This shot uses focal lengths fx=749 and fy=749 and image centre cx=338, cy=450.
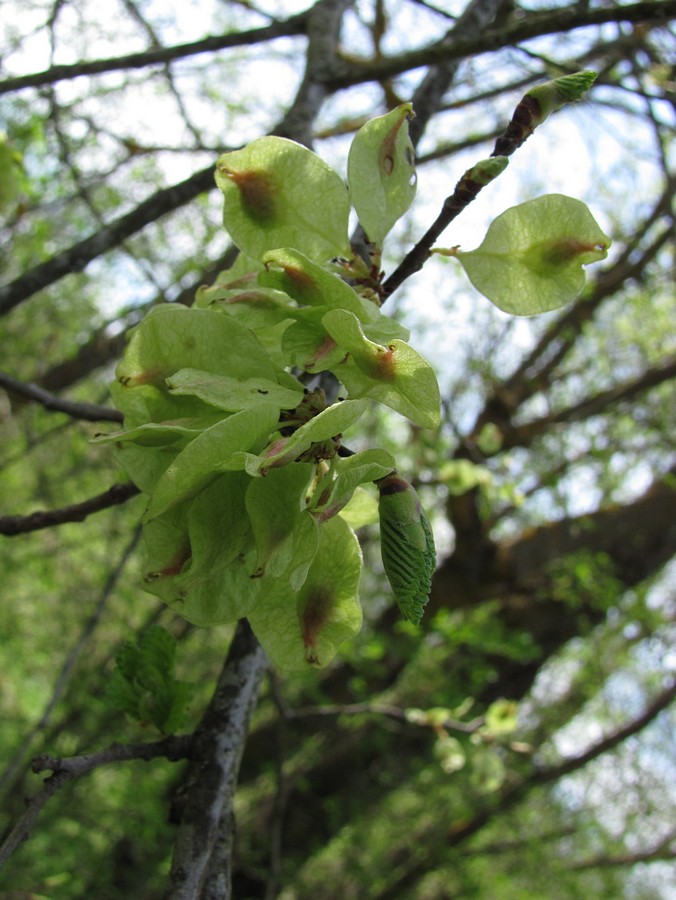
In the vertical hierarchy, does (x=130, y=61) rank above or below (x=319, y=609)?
above

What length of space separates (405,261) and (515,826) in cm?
545

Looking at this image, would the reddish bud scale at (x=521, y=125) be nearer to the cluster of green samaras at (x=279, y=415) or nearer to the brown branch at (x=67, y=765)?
the cluster of green samaras at (x=279, y=415)

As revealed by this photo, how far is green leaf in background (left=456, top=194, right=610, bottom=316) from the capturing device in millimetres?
908

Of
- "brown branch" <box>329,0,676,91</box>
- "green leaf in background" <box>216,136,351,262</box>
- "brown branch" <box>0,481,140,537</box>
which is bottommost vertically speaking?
"brown branch" <box>0,481,140,537</box>

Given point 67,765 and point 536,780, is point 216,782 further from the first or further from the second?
point 536,780

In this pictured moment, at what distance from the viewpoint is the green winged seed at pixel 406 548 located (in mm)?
713

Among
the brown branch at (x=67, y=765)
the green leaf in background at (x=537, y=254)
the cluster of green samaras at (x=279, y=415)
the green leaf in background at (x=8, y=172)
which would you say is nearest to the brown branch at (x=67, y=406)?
the cluster of green samaras at (x=279, y=415)

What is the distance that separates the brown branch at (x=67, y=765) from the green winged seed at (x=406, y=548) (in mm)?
410

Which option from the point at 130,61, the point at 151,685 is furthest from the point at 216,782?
the point at 130,61

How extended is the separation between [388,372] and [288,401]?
0.11 m

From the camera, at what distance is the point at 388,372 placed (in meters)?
0.77

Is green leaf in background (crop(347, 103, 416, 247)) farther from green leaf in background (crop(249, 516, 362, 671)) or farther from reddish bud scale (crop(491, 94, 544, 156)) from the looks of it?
green leaf in background (crop(249, 516, 362, 671))

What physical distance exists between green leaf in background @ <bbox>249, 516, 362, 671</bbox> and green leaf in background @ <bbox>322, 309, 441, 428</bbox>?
17 centimetres

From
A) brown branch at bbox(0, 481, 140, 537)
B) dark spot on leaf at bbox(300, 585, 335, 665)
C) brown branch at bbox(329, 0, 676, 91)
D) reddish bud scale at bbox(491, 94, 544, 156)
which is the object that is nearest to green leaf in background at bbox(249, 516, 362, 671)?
dark spot on leaf at bbox(300, 585, 335, 665)
